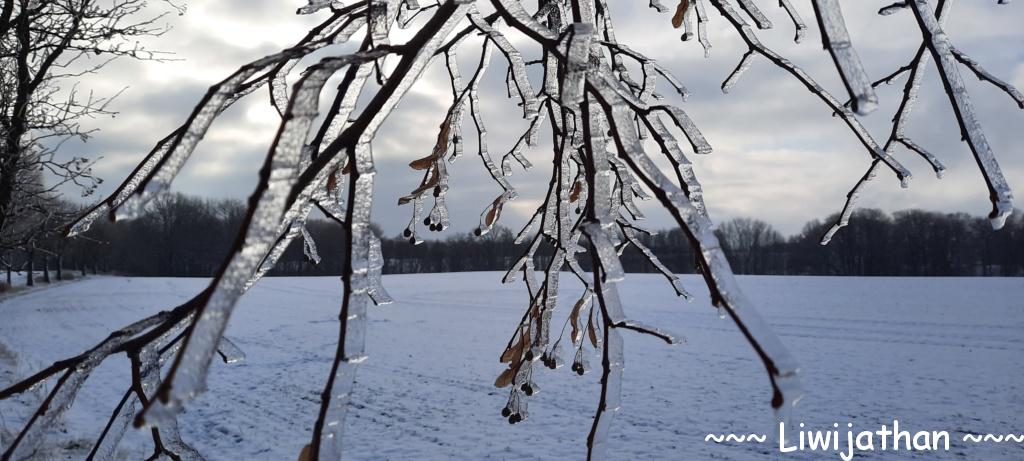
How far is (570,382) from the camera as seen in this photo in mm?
13008

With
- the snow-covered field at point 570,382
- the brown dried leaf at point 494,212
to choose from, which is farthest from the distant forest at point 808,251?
the brown dried leaf at point 494,212

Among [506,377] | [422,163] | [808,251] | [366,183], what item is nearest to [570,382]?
[506,377]

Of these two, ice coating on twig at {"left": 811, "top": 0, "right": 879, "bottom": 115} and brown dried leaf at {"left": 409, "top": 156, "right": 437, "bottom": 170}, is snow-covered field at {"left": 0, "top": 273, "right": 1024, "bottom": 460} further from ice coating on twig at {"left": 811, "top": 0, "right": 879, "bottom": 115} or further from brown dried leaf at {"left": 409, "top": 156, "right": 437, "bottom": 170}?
ice coating on twig at {"left": 811, "top": 0, "right": 879, "bottom": 115}

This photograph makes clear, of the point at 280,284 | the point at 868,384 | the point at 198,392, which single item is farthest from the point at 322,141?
Answer: the point at 280,284

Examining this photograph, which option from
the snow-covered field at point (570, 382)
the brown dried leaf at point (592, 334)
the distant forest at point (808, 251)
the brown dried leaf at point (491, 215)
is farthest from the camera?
the distant forest at point (808, 251)

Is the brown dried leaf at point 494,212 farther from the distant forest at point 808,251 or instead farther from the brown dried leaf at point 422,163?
the distant forest at point 808,251

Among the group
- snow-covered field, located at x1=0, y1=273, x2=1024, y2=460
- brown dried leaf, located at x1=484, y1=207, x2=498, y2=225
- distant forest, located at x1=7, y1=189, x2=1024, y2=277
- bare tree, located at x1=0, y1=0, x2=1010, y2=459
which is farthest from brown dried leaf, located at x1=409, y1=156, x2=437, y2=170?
distant forest, located at x1=7, y1=189, x2=1024, y2=277

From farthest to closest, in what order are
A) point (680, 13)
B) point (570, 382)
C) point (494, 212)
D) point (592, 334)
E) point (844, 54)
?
1. point (570, 382)
2. point (494, 212)
3. point (592, 334)
4. point (680, 13)
5. point (844, 54)

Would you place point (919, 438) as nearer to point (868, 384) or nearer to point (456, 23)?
point (868, 384)

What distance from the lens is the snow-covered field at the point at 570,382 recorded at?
9656 mm

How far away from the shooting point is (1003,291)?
28.2 meters

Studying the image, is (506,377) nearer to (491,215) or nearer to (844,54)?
(491,215)

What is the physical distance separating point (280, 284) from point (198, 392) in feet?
125

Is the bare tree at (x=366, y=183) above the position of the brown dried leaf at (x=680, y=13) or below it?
below
